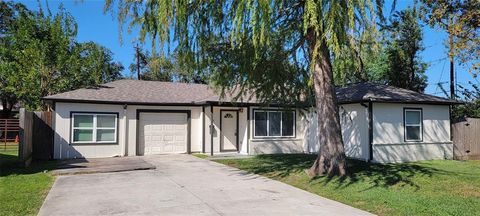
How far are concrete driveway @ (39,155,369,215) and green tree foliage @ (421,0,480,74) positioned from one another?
298 inches

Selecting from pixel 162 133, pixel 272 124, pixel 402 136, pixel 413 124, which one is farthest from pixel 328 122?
pixel 162 133

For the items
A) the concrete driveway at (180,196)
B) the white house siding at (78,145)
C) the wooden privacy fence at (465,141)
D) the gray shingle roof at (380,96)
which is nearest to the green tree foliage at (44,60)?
the white house siding at (78,145)

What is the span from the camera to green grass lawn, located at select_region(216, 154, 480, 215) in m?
7.16


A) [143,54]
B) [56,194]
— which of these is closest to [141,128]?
[56,194]

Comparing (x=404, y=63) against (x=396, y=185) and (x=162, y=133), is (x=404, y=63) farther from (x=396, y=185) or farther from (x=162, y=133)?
(x=396, y=185)

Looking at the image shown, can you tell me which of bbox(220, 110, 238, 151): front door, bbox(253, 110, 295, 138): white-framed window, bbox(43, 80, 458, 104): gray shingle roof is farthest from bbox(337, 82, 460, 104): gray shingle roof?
bbox(220, 110, 238, 151): front door

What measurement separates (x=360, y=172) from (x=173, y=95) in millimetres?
10257

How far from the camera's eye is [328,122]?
10.4 meters

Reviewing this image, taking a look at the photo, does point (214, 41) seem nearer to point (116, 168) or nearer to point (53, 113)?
point (116, 168)

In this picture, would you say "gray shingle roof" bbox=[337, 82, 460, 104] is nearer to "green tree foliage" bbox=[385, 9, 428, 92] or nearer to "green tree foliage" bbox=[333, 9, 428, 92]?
"green tree foliage" bbox=[333, 9, 428, 92]

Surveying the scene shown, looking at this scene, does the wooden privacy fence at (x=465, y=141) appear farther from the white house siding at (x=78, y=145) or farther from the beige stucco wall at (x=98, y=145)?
the white house siding at (x=78, y=145)

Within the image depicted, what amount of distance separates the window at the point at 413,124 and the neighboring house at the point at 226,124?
4cm

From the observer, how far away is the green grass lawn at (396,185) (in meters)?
7.16

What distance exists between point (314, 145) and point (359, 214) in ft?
37.1
